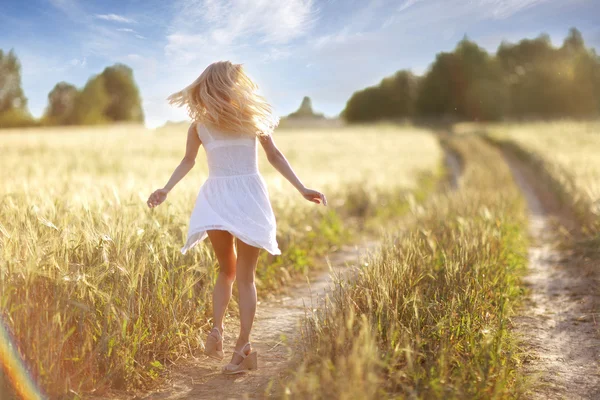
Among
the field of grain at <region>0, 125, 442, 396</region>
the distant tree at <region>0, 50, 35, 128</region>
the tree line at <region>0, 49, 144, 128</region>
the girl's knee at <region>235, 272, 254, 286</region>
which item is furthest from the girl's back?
the tree line at <region>0, 49, 144, 128</region>

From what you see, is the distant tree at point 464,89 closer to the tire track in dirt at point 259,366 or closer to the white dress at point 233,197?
the tire track in dirt at point 259,366

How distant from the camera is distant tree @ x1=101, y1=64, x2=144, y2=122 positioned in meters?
55.8

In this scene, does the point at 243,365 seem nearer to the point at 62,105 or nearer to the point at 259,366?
the point at 259,366

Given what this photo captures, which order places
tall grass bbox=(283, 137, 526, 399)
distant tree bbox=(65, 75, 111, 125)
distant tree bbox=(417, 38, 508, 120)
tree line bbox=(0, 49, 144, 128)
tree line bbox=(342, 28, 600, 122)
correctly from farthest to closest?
1. distant tree bbox=(65, 75, 111, 125)
2. tree line bbox=(0, 49, 144, 128)
3. distant tree bbox=(417, 38, 508, 120)
4. tree line bbox=(342, 28, 600, 122)
5. tall grass bbox=(283, 137, 526, 399)

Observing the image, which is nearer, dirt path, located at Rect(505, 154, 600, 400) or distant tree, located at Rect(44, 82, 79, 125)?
dirt path, located at Rect(505, 154, 600, 400)

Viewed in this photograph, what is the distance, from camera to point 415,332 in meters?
3.03

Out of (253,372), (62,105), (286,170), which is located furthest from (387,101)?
(253,372)

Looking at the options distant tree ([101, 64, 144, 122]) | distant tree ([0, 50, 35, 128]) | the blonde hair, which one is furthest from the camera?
distant tree ([101, 64, 144, 122])

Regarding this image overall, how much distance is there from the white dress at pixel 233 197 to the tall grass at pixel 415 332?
0.65 meters

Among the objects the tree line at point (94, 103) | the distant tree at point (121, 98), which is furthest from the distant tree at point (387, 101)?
the tree line at point (94, 103)

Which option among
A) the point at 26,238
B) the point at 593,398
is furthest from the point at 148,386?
the point at 593,398

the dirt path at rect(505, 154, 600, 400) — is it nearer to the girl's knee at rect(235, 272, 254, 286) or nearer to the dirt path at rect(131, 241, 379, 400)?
the dirt path at rect(131, 241, 379, 400)

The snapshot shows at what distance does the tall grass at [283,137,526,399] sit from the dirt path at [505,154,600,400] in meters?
0.20

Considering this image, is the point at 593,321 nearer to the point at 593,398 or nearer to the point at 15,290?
the point at 593,398
